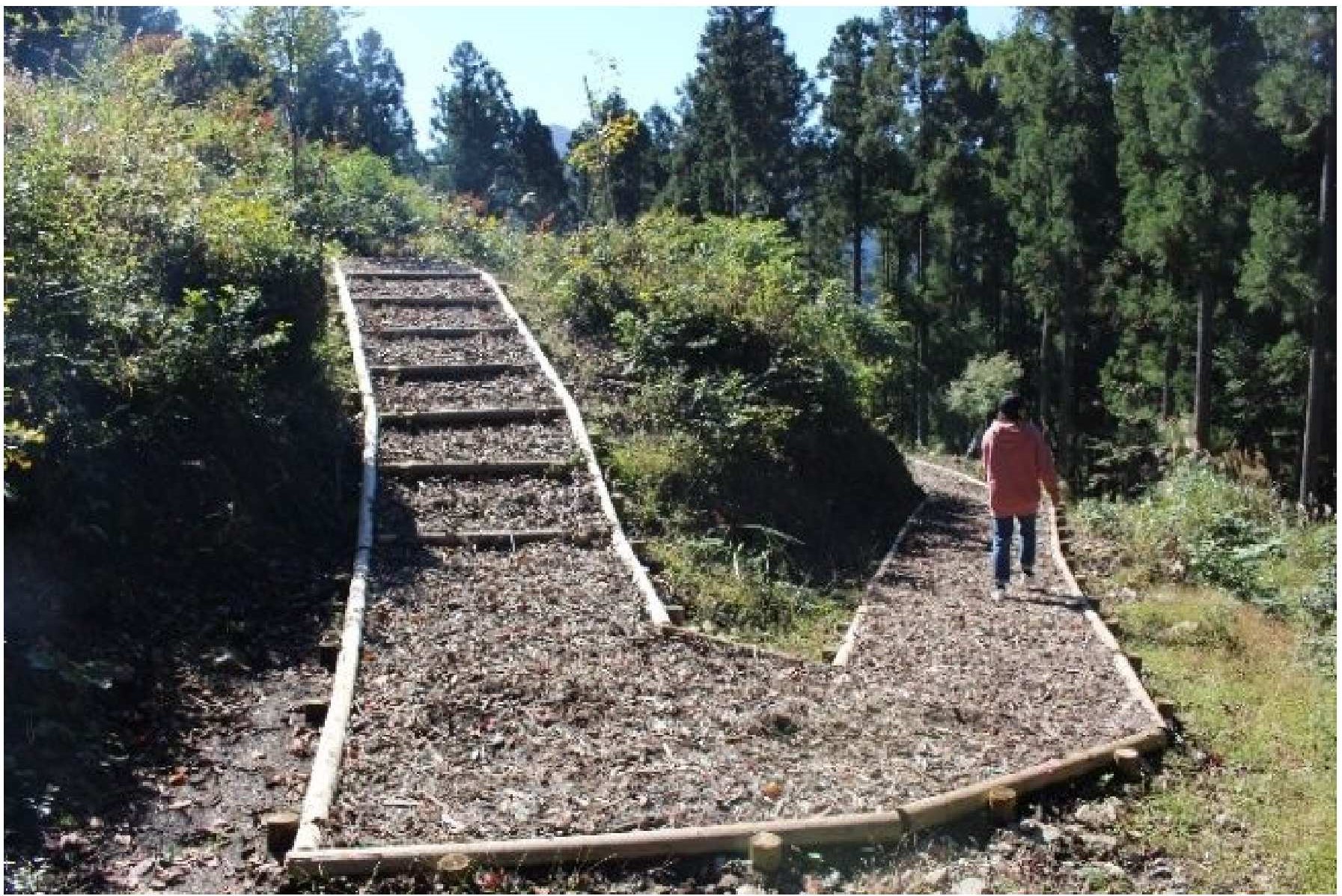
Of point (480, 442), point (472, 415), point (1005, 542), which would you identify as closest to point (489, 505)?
point (480, 442)

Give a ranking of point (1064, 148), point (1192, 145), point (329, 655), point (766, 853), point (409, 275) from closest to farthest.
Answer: point (766, 853), point (329, 655), point (409, 275), point (1192, 145), point (1064, 148)

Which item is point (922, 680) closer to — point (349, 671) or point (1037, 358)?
point (349, 671)

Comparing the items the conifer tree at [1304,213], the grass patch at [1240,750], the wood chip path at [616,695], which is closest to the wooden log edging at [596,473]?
the wood chip path at [616,695]

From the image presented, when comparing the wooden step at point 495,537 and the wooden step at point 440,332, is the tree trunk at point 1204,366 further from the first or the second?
the wooden step at point 495,537

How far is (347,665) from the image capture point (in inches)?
243

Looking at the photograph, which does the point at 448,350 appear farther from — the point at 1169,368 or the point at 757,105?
the point at 757,105

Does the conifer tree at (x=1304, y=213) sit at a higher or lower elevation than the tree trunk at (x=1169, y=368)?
higher

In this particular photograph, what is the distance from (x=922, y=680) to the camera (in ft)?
22.2

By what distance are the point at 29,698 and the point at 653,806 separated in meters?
2.87

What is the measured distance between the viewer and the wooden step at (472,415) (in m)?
10.1

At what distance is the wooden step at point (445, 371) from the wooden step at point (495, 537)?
3.06m

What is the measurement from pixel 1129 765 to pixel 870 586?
140 inches

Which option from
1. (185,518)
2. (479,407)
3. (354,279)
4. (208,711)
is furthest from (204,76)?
(208,711)

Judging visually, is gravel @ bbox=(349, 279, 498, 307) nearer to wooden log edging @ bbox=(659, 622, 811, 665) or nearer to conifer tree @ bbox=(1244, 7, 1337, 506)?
wooden log edging @ bbox=(659, 622, 811, 665)
